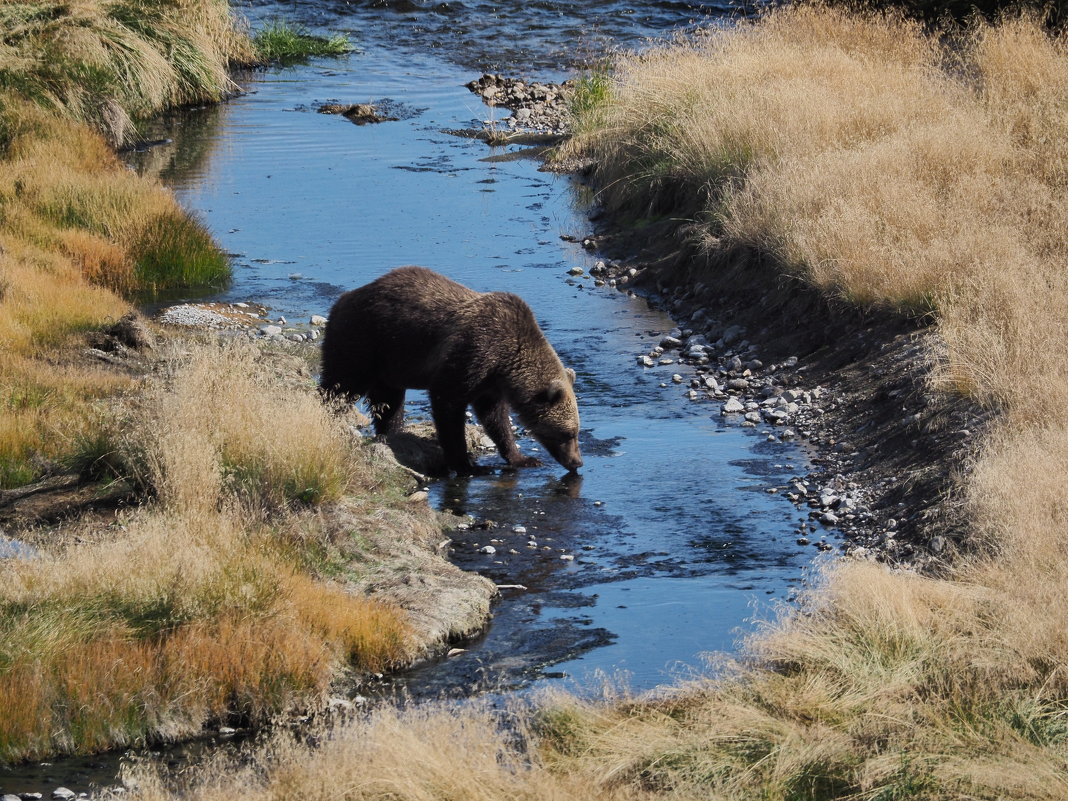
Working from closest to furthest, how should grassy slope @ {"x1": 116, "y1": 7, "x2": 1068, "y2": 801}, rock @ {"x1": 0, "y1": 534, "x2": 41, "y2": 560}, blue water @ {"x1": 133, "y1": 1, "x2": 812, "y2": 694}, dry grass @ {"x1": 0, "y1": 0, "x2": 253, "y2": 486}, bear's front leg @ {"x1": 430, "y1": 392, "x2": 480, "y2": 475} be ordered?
grassy slope @ {"x1": 116, "y1": 7, "x2": 1068, "y2": 801}, rock @ {"x1": 0, "y1": 534, "x2": 41, "y2": 560}, blue water @ {"x1": 133, "y1": 1, "x2": 812, "y2": 694}, bear's front leg @ {"x1": 430, "y1": 392, "x2": 480, "y2": 475}, dry grass @ {"x1": 0, "y1": 0, "x2": 253, "y2": 486}

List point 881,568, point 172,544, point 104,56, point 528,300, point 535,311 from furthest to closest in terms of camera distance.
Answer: point 104,56
point 528,300
point 535,311
point 881,568
point 172,544

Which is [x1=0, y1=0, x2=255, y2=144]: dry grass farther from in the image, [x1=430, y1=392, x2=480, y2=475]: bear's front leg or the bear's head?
the bear's head

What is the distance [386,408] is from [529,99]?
706 inches

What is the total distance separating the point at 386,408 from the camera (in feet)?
40.7

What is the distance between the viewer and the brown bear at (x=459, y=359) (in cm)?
1156

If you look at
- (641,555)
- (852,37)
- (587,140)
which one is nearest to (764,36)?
(852,37)

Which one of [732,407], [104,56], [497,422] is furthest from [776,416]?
[104,56]

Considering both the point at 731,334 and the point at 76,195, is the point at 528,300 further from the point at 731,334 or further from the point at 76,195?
the point at 76,195

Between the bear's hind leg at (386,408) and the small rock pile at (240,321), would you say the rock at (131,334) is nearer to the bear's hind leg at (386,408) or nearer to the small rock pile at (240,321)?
the small rock pile at (240,321)

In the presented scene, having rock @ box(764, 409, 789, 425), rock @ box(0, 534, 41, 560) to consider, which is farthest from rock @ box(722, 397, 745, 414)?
rock @ box(0, 534, 41, 560)

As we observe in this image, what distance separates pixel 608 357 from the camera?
14.8m

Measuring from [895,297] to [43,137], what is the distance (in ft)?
42.5

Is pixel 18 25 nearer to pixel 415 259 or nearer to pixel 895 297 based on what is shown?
pixel 415 259

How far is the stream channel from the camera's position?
340 inches
